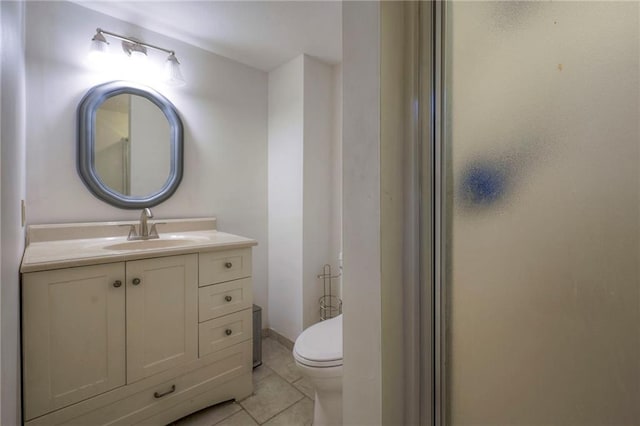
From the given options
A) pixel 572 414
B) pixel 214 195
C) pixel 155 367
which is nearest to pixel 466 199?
pixel 572 414

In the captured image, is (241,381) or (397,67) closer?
(397,67)

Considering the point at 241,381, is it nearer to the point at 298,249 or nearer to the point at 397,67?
the point at 298,249

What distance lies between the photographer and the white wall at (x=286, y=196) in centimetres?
218

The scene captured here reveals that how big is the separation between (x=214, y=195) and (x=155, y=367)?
3.88 ft

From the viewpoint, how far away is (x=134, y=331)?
4.24ft

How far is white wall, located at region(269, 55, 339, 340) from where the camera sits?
2.16 metres

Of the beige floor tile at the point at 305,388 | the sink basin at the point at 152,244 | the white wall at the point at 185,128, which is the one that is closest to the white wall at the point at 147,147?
the white wall at the point at 185,128

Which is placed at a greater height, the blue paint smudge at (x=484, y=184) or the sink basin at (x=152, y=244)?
the blue paint smudge at (x=484, y=184)

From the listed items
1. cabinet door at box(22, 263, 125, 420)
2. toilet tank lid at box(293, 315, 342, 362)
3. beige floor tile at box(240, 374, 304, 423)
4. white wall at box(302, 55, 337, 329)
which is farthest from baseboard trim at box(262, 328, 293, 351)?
cabinet door at box(22, 263, 125, 420)

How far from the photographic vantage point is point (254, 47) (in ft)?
6.70

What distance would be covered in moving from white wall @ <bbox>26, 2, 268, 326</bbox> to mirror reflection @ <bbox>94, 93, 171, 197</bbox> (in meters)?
0.12

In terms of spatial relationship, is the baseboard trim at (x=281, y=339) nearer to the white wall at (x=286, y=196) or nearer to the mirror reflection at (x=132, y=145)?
the white wall at (x=286, y=196)

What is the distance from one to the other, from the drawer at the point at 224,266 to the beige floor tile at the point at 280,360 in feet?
Result: 2.45

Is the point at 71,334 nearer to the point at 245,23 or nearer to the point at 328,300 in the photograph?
the point at 328,300
